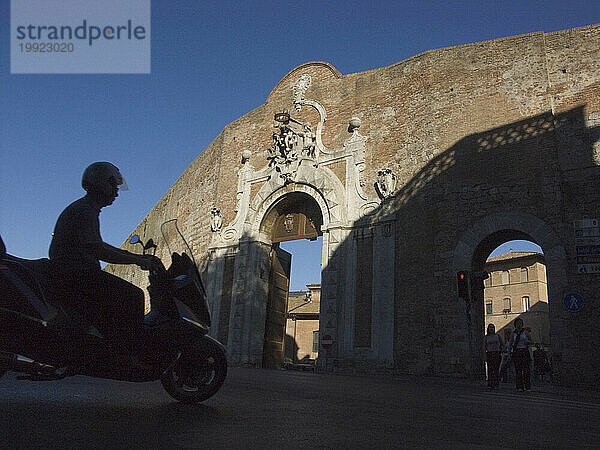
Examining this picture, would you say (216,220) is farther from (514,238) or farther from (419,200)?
(514,238)

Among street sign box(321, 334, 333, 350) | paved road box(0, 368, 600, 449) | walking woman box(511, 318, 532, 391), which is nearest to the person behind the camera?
paved road box(0, 368, 600, 449)

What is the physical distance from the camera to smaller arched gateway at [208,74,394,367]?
13.2 m

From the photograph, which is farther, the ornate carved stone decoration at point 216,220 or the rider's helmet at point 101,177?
the ornate carved stone decoration at point 216,220

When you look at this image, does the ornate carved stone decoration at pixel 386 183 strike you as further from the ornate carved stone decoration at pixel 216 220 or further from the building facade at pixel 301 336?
the building facade at pixel 301 336

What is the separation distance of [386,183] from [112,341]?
11.5 m

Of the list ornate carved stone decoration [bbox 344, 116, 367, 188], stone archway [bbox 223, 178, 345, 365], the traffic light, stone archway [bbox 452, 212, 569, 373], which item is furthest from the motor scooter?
ornate carved stone decoration [bbox 344, 116, 367, 188]

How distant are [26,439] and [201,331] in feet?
4.46

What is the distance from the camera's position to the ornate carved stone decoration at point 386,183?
531 inches

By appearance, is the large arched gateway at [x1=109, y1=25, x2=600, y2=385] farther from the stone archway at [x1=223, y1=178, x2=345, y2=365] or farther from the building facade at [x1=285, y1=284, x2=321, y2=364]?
the building facade at [x1=285, y1=284, x2=321, y2=364]

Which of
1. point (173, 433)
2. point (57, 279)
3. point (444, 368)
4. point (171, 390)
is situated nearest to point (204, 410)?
point (171, 390)

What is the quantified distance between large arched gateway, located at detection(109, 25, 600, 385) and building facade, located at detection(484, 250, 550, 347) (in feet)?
81.0

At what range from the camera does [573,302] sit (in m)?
9.78

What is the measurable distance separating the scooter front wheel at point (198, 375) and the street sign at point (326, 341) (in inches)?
407

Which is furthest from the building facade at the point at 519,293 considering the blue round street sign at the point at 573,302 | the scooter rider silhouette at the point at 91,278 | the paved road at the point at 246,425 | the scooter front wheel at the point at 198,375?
the scooter rider silhouette at the point at 91,278
